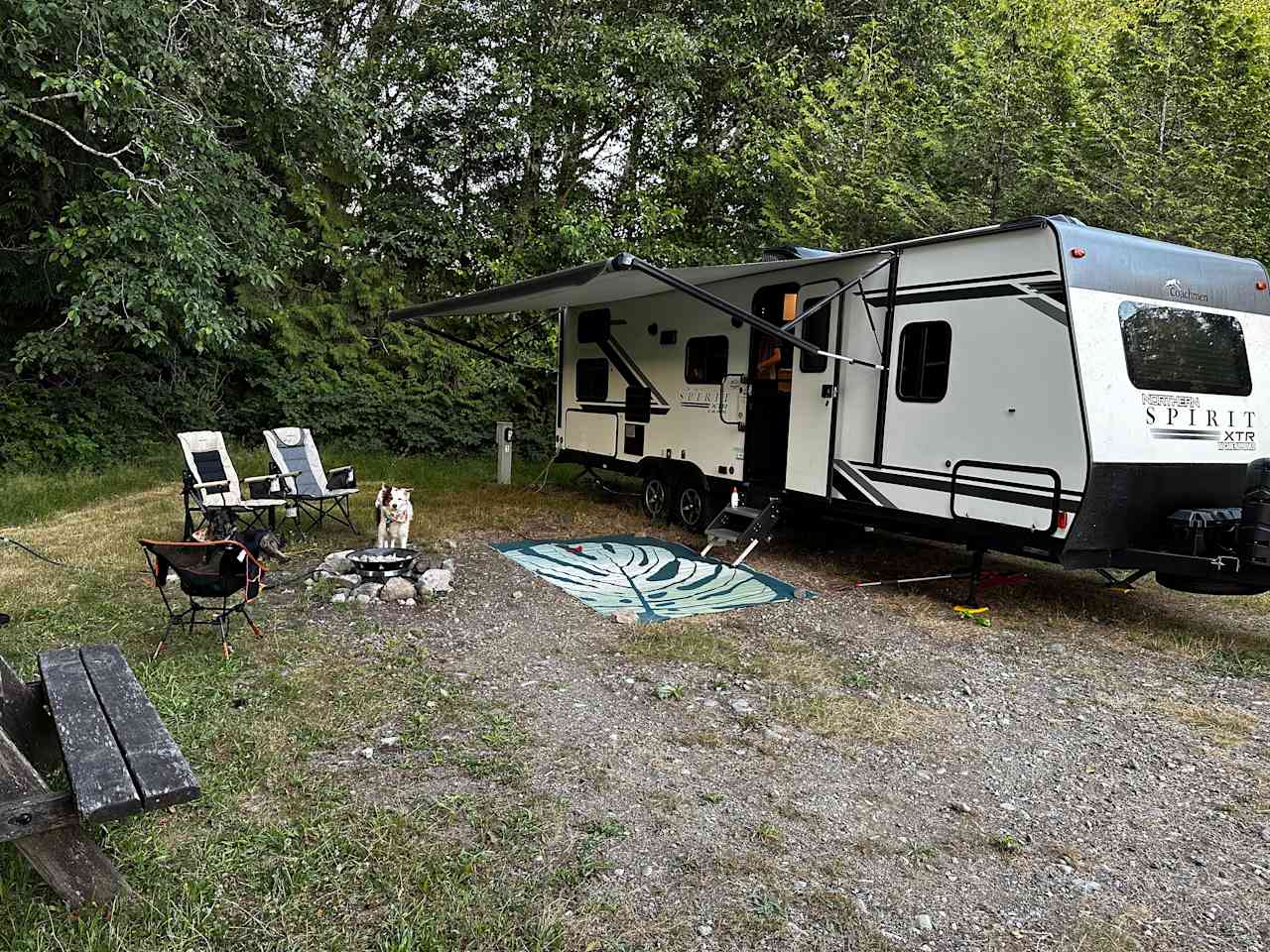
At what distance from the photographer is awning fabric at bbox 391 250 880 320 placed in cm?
592

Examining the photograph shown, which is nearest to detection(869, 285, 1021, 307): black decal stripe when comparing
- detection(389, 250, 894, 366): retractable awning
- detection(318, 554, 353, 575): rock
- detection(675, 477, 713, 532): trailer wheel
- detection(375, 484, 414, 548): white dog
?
detection(389, 250, 894, 366): retractable awning

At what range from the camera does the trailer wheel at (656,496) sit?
842 centimetres

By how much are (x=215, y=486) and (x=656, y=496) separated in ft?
13.2

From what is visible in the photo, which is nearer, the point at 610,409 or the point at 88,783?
the point at 88,783

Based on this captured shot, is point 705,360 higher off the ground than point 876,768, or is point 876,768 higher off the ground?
point 705,360

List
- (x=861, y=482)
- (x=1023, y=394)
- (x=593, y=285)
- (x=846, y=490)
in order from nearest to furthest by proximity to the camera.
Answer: (x=1023, y=394)
(x=861, y=482)
(x=846, y=490)
(x=593, y=285)

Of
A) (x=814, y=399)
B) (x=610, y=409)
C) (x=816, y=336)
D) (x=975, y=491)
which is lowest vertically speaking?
(x=975, y=491)

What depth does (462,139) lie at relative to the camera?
43.9ft

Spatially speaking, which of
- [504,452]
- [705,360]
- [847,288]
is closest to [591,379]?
[504,452]

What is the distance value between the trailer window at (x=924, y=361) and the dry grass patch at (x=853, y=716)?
2.34 meters

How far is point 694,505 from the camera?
8.09m

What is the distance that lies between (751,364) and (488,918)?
548cm

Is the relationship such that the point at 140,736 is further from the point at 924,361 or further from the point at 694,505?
the point at 694,505

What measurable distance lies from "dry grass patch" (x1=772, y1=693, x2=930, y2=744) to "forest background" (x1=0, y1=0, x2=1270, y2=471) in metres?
6.19
